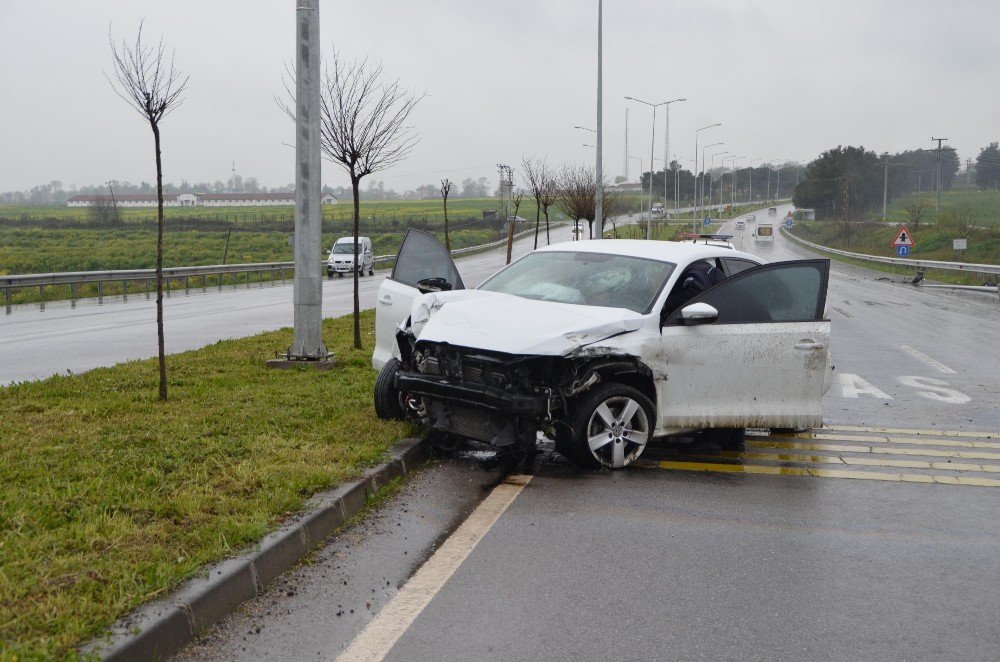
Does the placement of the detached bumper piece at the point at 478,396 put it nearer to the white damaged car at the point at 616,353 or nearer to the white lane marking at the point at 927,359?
the white damaged car at the point at 616,353

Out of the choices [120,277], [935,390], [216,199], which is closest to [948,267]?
[120,277]

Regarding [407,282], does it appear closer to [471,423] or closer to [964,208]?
[471,423]

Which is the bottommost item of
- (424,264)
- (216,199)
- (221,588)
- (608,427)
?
(221,588)

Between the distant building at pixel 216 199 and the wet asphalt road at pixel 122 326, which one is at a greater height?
the distant building at pixel 216 199

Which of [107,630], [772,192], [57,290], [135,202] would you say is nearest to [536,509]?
[107,630]

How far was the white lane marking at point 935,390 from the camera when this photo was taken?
34.4 ft

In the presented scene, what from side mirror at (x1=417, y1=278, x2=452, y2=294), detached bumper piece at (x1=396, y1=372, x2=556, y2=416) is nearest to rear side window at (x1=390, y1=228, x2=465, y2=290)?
side mirror at (x1=417, y1=278, x2=452, y2=294)

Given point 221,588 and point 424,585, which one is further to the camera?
point 424,585

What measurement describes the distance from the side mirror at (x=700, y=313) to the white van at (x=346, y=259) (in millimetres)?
34913

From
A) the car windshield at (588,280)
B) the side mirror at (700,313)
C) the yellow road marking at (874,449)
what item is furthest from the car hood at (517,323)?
the yellow road marking at (874,449)

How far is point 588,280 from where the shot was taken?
7.92 m

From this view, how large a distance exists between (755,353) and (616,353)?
125cm

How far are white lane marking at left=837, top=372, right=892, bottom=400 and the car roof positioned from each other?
2.75 metres

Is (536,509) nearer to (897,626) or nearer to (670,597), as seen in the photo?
(670,597)
